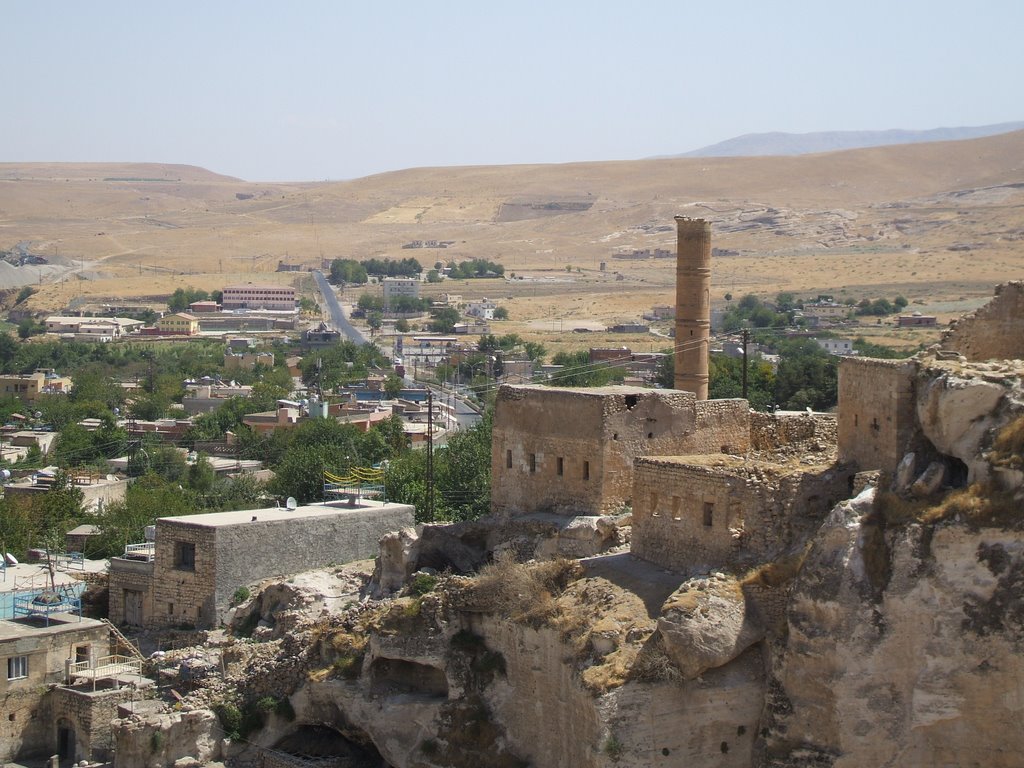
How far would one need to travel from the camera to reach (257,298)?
498 ft

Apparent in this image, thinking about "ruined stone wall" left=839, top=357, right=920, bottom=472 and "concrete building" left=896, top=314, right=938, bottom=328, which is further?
"concrete building" left=896, top=314, right=938, bottom=328

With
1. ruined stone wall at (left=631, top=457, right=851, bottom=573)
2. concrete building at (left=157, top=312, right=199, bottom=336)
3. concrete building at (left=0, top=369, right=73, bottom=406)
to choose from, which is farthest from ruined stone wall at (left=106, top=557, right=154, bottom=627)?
concrete building at (left=157, top=312, right=199, bottom=336)

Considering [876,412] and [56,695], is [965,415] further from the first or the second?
[56,695]

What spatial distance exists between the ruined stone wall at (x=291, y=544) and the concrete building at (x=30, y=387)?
174 ft

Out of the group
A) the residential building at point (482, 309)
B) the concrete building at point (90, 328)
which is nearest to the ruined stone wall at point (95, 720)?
the concrete building at point (90, 328)

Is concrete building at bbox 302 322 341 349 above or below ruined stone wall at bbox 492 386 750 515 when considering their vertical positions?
below

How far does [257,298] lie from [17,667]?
126 metres

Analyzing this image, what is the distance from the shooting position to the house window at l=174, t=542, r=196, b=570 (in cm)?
A: 3048

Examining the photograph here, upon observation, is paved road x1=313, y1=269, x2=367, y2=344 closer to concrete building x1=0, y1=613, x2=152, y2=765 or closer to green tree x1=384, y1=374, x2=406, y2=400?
green tree x1=384, y1=374, x2=406, y2=400

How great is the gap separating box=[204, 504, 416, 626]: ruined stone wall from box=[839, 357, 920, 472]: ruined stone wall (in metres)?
11.6

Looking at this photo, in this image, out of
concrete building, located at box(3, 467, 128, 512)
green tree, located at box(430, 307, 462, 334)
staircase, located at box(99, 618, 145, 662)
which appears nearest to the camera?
staircase, located at box(99, 618, 145, 662)

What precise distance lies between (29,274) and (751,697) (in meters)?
175

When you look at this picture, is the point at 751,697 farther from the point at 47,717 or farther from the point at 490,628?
the point at 47,717

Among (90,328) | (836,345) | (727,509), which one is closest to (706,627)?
(727,509)
